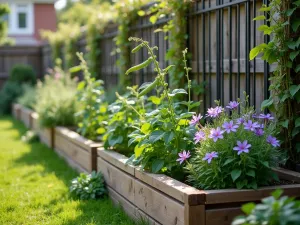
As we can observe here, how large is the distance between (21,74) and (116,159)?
1168cm

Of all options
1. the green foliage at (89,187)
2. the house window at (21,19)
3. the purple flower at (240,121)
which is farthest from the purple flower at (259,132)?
the house window at (21,19)

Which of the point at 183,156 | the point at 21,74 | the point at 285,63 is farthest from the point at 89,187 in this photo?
the point at 21,74

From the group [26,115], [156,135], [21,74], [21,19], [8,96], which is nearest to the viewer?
[156,135]

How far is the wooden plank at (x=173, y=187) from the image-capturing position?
327 centimetres

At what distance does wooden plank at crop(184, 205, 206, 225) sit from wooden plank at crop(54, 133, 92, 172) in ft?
8.63

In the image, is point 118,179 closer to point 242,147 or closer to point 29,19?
point 242,147

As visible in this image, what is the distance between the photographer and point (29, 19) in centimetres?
2811

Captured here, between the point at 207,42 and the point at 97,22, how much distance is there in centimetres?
399

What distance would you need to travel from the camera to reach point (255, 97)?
4.41m

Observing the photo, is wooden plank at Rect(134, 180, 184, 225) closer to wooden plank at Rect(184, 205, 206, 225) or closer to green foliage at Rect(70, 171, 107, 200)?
wooden plank at Rect(184, 205, 206, 225)

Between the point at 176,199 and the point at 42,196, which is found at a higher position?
the point at 176,199

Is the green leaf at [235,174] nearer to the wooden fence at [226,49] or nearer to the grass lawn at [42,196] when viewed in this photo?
the wooden fence at [226,49]

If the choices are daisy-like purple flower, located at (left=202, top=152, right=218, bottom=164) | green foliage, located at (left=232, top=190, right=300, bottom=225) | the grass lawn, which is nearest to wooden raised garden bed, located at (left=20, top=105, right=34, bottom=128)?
the grass lawn

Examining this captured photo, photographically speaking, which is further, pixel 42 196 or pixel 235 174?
pixel 42 196
